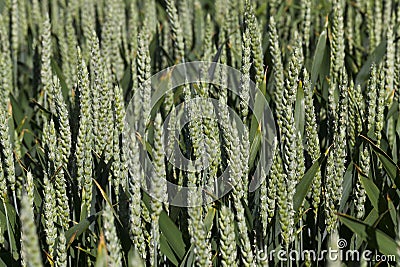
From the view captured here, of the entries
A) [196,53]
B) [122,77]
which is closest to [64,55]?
[122,77]

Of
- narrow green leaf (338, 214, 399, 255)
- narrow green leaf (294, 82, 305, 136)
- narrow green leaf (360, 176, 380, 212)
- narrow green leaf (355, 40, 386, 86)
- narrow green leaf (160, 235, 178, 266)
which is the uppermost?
narrow green leaf (355, 40, 386, 86)

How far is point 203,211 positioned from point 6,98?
941 millimetres

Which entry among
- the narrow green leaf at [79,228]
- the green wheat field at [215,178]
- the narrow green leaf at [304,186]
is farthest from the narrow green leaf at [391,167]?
the narrow green leaf at [79,228]

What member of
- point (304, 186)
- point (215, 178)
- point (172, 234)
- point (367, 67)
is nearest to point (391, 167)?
point (304, 186)

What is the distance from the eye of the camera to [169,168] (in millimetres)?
1514

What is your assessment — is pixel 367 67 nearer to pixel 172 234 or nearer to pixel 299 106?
pixel 299 106

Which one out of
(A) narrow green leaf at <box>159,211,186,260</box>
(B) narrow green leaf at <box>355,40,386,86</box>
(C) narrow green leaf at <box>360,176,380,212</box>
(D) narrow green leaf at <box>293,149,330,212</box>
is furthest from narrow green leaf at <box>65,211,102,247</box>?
(B) narrow green leaf at <box>355,40,386,86</box>

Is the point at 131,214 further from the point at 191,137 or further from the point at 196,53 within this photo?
the point at 196,53

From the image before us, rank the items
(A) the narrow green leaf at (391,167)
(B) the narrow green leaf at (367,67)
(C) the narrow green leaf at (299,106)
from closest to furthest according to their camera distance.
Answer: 1. (A) the narrow green leaf at (391,167)
2. (C) the narrow green leaf at (299,106)
3. (B) the narrow green leaf at (367,67)

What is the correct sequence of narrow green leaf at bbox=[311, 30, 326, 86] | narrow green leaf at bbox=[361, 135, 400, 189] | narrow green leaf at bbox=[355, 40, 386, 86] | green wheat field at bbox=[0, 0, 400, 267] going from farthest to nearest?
narrow green leaf at bbox=[355, 40, 386, 86]
narrow green leaf at bbox=[311, 30, 326, 86]
narrow green leaf at bbox=[361, 135, 400, 189]
green wheat field at bbox=[0, 0, 400, 267]

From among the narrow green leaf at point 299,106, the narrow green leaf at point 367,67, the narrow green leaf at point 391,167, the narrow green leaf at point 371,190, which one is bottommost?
the narrow green leaf at point 371,190

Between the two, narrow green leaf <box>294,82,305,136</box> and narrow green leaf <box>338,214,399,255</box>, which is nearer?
narrow green leaf <box>338,214,399,255</box>

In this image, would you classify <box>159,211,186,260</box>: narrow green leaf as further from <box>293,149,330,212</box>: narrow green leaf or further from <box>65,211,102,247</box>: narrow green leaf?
<box>293,149,330,212</box>: narrow green leaf

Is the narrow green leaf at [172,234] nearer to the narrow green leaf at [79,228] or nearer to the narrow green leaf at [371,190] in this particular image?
the narrow green leaf at [79,228]
